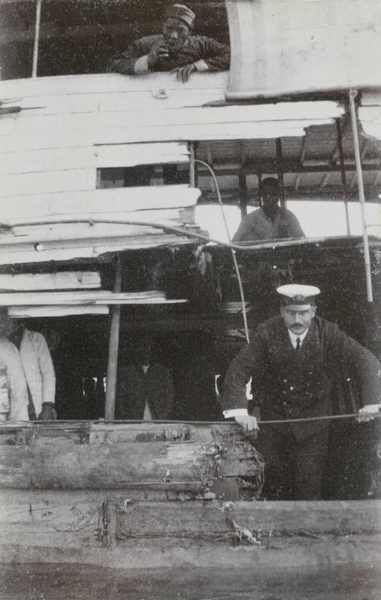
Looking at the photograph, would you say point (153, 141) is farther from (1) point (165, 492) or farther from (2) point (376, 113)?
(1) point (165, 492)

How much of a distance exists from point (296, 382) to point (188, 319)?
95.4 inches

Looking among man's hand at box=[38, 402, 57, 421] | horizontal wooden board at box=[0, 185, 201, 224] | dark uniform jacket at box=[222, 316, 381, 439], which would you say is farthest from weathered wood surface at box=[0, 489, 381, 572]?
horizontal wooden board at box=[0, 185, 201, 224]

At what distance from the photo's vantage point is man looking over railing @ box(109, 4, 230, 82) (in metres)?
6.29

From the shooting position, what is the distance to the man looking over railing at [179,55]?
20.6 feet

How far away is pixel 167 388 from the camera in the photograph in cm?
680

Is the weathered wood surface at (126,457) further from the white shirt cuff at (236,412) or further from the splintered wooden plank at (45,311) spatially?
the splintered wooden plank at (45,311)

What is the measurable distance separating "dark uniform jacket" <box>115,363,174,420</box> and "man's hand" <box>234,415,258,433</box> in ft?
6.19

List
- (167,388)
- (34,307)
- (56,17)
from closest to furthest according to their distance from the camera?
(34,307) → (167,388) → (56,17)

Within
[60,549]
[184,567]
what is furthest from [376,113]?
[60,549]

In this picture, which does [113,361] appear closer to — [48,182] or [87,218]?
[87,218]

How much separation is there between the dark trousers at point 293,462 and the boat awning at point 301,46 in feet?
12.3

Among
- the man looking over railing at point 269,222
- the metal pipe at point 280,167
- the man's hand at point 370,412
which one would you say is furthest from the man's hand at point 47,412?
the metal pipe at point 280,167

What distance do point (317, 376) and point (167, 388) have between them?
2.01 metres

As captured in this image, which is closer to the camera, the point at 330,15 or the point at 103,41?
the point at 330,15
